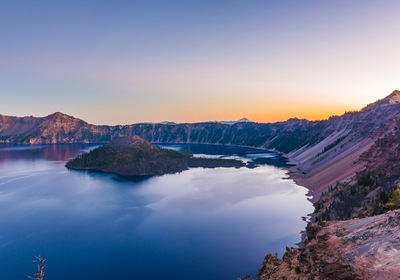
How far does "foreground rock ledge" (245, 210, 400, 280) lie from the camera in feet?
55.4

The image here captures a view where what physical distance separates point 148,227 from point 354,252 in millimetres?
72328

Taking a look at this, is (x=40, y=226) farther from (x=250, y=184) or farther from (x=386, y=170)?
(x=386, y=170)

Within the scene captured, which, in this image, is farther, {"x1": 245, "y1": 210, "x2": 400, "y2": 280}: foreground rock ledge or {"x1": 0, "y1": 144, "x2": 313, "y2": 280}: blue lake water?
{"x1": 0, "y1": 144, "x2": 313, "y2": 280}: blue lake water

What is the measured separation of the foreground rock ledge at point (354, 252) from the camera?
55.4ft

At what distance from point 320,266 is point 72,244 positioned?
6747cm

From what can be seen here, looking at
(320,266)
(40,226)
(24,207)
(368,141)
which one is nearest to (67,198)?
(24,207)

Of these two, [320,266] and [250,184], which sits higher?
[320,266]

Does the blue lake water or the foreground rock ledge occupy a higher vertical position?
the foreground rock ledge

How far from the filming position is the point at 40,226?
85812mm

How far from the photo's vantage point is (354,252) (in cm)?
1897

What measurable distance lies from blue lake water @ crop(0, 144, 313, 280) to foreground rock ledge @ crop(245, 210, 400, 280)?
37.0 m

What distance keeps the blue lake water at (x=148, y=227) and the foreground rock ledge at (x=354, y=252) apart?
36973 millimetres

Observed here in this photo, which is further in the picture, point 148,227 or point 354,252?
point 148,227

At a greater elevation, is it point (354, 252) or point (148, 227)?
point (354, 252)
